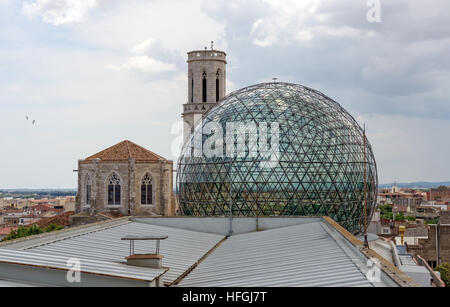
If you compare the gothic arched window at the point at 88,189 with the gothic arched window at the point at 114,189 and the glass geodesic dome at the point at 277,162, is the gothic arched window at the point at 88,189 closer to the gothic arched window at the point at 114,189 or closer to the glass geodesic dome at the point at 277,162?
the gothic arched window at the point at 114,189

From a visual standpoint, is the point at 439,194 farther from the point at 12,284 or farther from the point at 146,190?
the point at 12,284

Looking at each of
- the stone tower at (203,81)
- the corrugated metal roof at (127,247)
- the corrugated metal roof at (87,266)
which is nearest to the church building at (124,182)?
the stone tower at (203,81)

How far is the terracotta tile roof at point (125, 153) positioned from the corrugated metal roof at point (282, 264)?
22.9 m

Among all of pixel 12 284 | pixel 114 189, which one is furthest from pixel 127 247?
pixel 114 189

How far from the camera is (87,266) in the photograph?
9484 millimetres

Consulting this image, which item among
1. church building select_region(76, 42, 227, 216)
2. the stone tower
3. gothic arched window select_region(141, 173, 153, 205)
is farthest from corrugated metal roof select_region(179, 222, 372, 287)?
the stone tower

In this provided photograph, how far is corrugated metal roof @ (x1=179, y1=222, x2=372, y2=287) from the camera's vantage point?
8.96 m

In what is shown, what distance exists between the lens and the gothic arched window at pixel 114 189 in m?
37.1

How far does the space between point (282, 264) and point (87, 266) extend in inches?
152

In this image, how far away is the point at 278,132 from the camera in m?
26.7

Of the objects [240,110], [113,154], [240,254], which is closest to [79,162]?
[113,154]

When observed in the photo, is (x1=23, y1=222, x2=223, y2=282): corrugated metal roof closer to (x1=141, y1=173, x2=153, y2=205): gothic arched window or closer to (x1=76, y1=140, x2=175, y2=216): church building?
(x1=76, y1=140, x2=175, y2=216): church building
